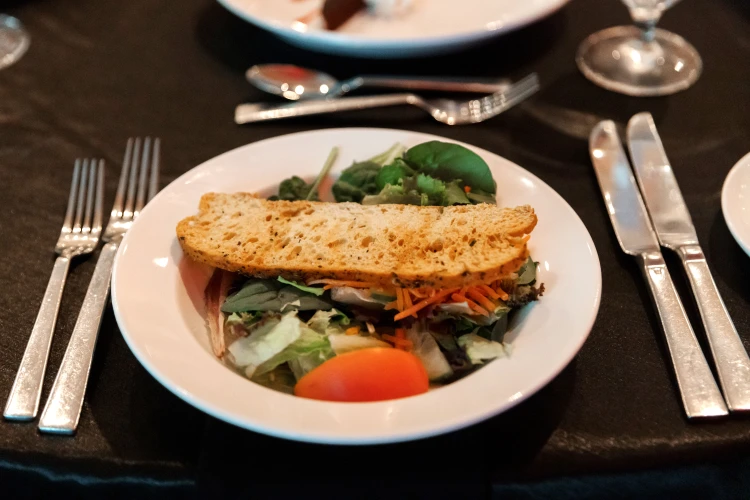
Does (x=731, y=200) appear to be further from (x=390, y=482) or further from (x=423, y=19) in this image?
(x=423, y=19)

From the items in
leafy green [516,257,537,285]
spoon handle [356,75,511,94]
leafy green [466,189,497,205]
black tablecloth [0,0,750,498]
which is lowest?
black tablecloth [0,0,750,498]

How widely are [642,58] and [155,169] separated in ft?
5.00

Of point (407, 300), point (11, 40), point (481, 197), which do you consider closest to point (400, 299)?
point (407, 300)

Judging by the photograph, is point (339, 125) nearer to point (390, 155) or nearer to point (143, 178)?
point (390, 155)

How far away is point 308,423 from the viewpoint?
82cm

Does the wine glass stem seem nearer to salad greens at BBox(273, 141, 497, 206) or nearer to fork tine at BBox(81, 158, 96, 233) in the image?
salad greens at BBox(273, 141, 497, 206)

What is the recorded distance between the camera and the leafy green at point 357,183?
1337mm

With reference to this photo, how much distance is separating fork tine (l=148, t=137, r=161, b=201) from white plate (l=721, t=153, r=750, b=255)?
1.30 metres

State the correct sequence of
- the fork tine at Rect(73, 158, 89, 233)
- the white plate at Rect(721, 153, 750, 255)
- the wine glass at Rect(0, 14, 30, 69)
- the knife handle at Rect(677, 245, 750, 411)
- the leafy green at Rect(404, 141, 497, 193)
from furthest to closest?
the wine glass at Rect(0, 14, 30, 69) < the fork tine at Rect(73, 158, 89, 233) < the leafy green at Rect(404, 141, 497, 193) < the white plate at Rect(721, 153, 750, 255) < the knife handle at Rect(677, 245, 750, 411)

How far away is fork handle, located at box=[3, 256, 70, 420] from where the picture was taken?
38.9 inches

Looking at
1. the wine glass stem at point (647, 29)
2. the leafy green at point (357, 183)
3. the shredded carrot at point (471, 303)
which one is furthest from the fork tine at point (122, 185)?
the wine glass stem at point (647, 29)

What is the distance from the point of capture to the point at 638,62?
1862 millimetres

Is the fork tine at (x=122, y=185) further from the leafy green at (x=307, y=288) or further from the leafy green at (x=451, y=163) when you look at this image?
the leafy green at (x=451, y=163)

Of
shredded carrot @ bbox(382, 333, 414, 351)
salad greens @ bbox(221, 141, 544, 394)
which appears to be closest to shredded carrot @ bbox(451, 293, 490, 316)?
salad greens @ bbox(221, 141, 544, 394)
